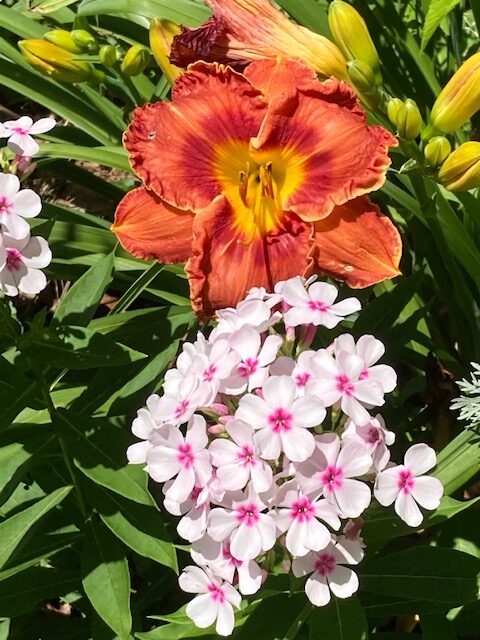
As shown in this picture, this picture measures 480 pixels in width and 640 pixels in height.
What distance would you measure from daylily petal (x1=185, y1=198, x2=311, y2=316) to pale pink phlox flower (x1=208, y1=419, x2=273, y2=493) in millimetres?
392

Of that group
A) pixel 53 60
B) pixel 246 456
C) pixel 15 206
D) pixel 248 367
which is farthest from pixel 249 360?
pixel 53 60

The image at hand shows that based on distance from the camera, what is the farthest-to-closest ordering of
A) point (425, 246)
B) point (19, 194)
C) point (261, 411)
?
point (425, 246), point (19, 194), point (261, 411)

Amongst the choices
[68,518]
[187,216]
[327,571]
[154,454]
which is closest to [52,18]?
[187,216]

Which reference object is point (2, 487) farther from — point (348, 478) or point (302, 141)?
point (302, 141)

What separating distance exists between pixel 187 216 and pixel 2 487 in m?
0.47

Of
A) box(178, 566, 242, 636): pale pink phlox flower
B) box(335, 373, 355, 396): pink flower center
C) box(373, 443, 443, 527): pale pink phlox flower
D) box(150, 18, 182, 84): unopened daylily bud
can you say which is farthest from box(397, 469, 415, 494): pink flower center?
box(150, 18, 182, 84): unopened daylily bud

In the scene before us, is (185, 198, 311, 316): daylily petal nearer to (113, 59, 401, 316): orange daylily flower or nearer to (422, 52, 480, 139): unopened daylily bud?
(113, 59, 401, 316): orange daylily flower

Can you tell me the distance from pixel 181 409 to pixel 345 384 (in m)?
0.17

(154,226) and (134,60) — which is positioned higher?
(134,60)

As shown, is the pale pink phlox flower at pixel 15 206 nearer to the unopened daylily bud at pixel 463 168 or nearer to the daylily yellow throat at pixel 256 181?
the daylily yellow throat at pixel 256 181

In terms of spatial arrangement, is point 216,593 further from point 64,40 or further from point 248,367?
point 64,40

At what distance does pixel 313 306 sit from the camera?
0.94 meters

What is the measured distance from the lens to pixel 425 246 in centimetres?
145

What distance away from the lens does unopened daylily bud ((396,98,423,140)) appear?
1018 mm
